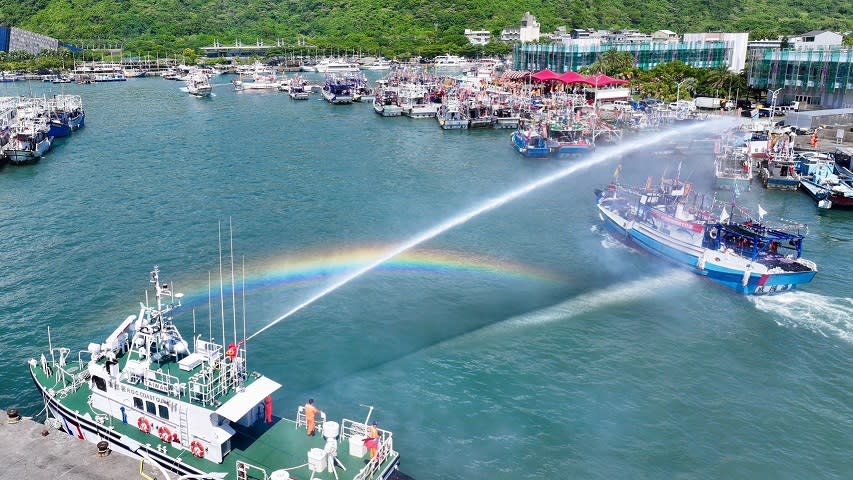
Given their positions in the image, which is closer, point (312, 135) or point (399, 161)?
point (399, 161)

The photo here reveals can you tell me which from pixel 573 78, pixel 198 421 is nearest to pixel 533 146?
pixel 573 78

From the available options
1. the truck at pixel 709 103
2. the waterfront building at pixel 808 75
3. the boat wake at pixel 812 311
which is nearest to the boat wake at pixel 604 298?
the boat wake at pixel 812 311

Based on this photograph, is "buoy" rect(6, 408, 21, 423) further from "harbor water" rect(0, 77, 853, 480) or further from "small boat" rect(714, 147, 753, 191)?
"small boat" rect(714, 147, 753, 191)

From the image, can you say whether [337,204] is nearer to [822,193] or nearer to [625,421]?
[625,421]

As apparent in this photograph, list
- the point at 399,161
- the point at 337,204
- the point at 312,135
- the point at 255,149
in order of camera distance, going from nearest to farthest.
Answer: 1. the point at 337,204
2. the point at 399,161
3. the point at 255,149
4. the point at 312,135

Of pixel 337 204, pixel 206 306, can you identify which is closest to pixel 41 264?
pixel 206 306

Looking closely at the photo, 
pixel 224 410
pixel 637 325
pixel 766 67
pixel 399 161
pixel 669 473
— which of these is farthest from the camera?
pixel 766 67

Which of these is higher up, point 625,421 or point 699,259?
point 699,259

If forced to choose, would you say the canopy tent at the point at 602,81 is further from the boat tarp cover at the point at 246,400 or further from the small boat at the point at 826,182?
the boat tarp cover at the point at 246,400

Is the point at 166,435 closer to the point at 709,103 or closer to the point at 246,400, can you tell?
the point at 246,400

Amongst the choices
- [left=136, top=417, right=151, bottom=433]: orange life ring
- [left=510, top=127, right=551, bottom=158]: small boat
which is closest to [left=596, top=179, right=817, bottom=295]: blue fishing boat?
[left=510, top=127, right=551, bottom=158]: small boat
